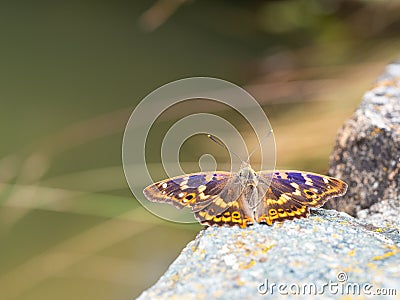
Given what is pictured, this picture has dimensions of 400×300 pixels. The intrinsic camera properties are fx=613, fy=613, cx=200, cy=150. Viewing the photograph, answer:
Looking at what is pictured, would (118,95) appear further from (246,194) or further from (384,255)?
(384,255)

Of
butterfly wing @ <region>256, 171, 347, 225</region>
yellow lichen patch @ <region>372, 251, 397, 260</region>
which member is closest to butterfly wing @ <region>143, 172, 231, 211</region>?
butterfly wing @ <region>256, 171, 347, 225</region>

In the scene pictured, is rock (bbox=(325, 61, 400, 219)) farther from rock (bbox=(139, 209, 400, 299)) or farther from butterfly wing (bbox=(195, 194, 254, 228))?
butterfly wing (bbox=(195, 194, 254, 228))

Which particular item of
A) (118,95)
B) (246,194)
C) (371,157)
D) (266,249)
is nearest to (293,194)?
(246,194)

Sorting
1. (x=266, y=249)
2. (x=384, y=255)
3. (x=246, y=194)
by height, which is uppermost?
(x=246, y=194)

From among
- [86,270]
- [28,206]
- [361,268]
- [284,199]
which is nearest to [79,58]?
[28,206]

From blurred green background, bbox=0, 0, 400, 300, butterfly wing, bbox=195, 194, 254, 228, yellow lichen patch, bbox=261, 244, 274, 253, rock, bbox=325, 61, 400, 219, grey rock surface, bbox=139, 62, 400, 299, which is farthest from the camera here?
blurred green background, bbox=0, 0, 400, 300
